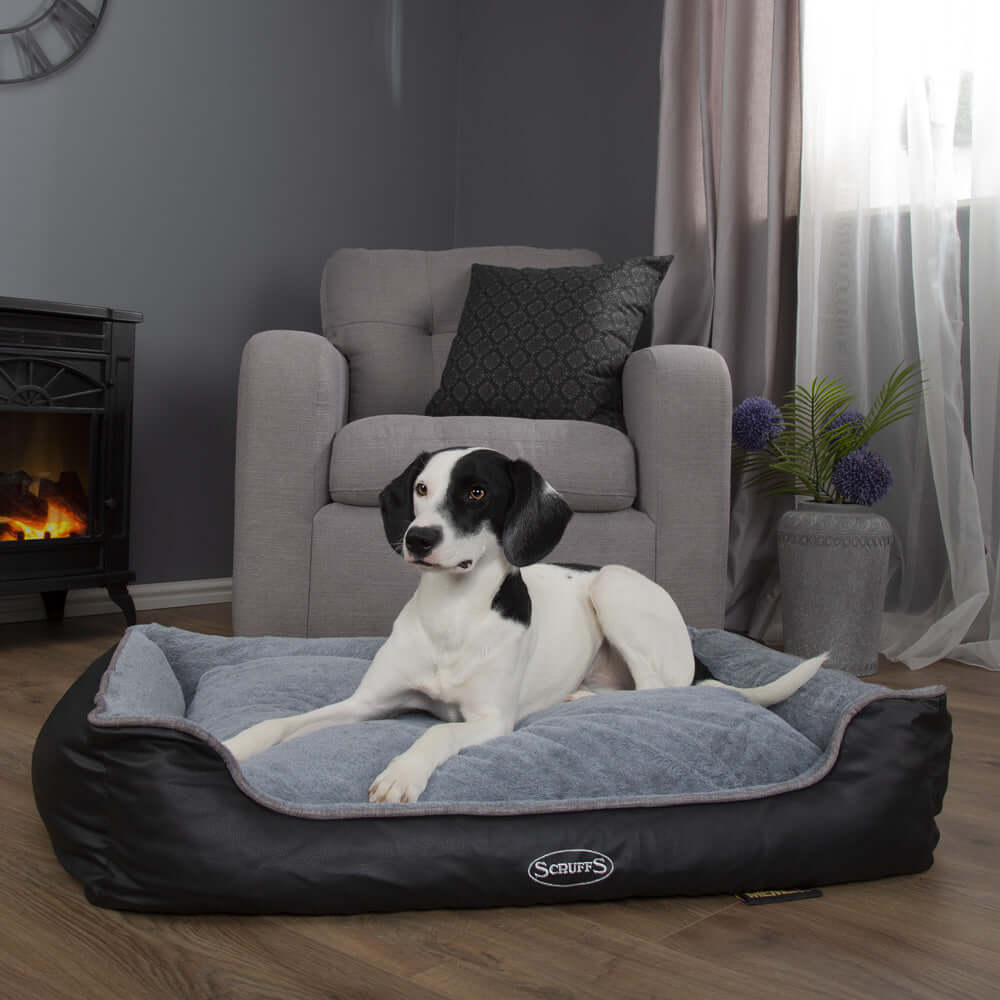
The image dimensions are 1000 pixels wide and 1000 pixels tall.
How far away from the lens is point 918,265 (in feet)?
9.28

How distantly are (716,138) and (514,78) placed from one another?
3.83 ft

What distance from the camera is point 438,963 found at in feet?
3.44

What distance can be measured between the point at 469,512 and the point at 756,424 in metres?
1.57

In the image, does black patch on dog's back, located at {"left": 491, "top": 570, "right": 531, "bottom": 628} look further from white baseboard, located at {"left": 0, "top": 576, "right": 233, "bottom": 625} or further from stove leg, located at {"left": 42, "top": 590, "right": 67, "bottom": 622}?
stove leg, located at {"left": 42, "top": 590, "right": 67, "bottom": 622}

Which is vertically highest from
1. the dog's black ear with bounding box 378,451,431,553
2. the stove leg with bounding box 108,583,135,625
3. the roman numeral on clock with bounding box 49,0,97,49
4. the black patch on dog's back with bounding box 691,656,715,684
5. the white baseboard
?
the roman numeral on clock with bounding box 49,0,97,49

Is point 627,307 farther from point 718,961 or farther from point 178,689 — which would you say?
point 718,961

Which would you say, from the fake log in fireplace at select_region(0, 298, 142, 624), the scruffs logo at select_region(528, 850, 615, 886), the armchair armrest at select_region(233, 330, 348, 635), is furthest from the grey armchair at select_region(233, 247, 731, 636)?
the scruffs logo at select_region(528, 850, 615, 886)

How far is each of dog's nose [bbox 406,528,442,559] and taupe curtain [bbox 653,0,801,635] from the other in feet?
6.34

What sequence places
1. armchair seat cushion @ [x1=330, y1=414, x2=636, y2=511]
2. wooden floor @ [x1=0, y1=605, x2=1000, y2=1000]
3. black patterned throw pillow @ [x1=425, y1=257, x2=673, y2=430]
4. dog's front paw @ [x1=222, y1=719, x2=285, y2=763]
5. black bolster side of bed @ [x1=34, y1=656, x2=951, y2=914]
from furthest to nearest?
black patterned throw pillow @ [x1=425, y1=257, x2=673, y2=430]
armchair seat cushion @ [x1=330, y1=414, x2=636, y2=511]
dog's front paw @ [x1=222, y1=719, x2=285, y2=763]
black bolster side of bed @ [x1=34, y1=656, x2=951, y2=914]
wooden floor @ [x1=0, y1=605, x2=1000, y2=1000]

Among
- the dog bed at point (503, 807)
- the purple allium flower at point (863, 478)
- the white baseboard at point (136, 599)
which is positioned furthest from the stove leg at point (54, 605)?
the purple allium flower at point (863, 478)

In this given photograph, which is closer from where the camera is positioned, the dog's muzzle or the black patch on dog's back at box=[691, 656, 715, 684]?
the dog's muzzle

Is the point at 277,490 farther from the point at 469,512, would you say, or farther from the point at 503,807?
the point at 503,807

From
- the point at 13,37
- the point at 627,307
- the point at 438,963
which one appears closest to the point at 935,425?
the point at 627,307

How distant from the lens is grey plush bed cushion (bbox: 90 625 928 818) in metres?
1.22
